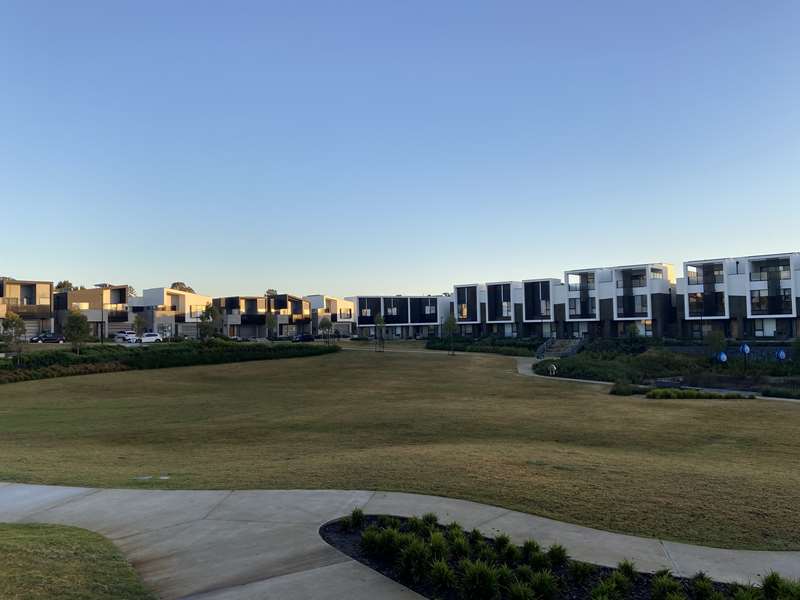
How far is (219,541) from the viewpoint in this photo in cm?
726

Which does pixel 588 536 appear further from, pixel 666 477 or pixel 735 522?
pixel 666 477

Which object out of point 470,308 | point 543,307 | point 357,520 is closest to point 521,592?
point 357,520

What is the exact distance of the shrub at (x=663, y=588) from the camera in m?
5.59

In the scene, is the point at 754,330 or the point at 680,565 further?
the point at 754,330

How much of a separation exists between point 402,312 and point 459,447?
304 ft

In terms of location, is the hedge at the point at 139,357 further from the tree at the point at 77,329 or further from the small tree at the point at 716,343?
the small tree at the point at 716,343

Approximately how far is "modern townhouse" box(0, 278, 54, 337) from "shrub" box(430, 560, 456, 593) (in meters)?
88.0

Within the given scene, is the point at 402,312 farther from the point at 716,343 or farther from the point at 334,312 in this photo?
the point at 716,343

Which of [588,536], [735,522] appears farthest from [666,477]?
[588,536]

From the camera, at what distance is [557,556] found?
6371 mm

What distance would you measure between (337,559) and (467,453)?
6.55 meters

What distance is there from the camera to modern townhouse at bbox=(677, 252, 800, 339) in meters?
60.9

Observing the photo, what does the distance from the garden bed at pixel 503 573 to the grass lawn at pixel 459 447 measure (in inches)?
60.7

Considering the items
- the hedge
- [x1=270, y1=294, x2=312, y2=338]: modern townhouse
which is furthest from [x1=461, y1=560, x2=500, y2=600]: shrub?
[x1=270, y1=294, x2=312, y2=338]: modern townhouse
